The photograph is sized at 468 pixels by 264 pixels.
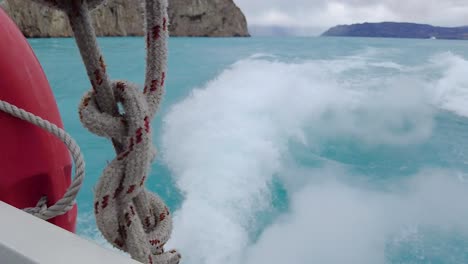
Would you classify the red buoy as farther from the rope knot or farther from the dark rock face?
the dark rock face

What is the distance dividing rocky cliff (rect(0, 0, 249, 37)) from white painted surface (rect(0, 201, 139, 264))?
58.4 feet

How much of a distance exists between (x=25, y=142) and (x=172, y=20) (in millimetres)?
25682

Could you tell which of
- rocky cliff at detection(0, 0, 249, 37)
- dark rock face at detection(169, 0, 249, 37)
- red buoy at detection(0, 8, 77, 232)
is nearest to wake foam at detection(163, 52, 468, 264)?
red buoy at detection(0, 8, 77, 232)

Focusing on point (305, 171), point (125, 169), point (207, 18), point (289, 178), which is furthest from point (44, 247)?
point (207, 18)

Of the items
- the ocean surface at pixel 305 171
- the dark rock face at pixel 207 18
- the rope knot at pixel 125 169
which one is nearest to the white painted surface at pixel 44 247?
the rope knot at pixel 125 169

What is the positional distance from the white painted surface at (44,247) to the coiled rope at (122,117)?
7 centimetres

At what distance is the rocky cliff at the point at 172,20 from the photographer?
665 inches

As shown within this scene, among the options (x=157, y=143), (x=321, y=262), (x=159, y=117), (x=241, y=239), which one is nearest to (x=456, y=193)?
(x=321, y=262)

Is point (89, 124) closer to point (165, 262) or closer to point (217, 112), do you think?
point (165, 262)

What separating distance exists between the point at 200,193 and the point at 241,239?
0.44 m

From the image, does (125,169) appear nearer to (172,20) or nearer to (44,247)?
(44,247)

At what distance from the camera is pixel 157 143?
10.2ft

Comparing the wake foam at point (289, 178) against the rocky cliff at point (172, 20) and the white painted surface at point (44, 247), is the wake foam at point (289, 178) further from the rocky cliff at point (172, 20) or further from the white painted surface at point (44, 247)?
the rocky cliff at point (172, 20)

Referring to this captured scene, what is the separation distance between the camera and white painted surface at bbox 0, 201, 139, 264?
0.40 meters
